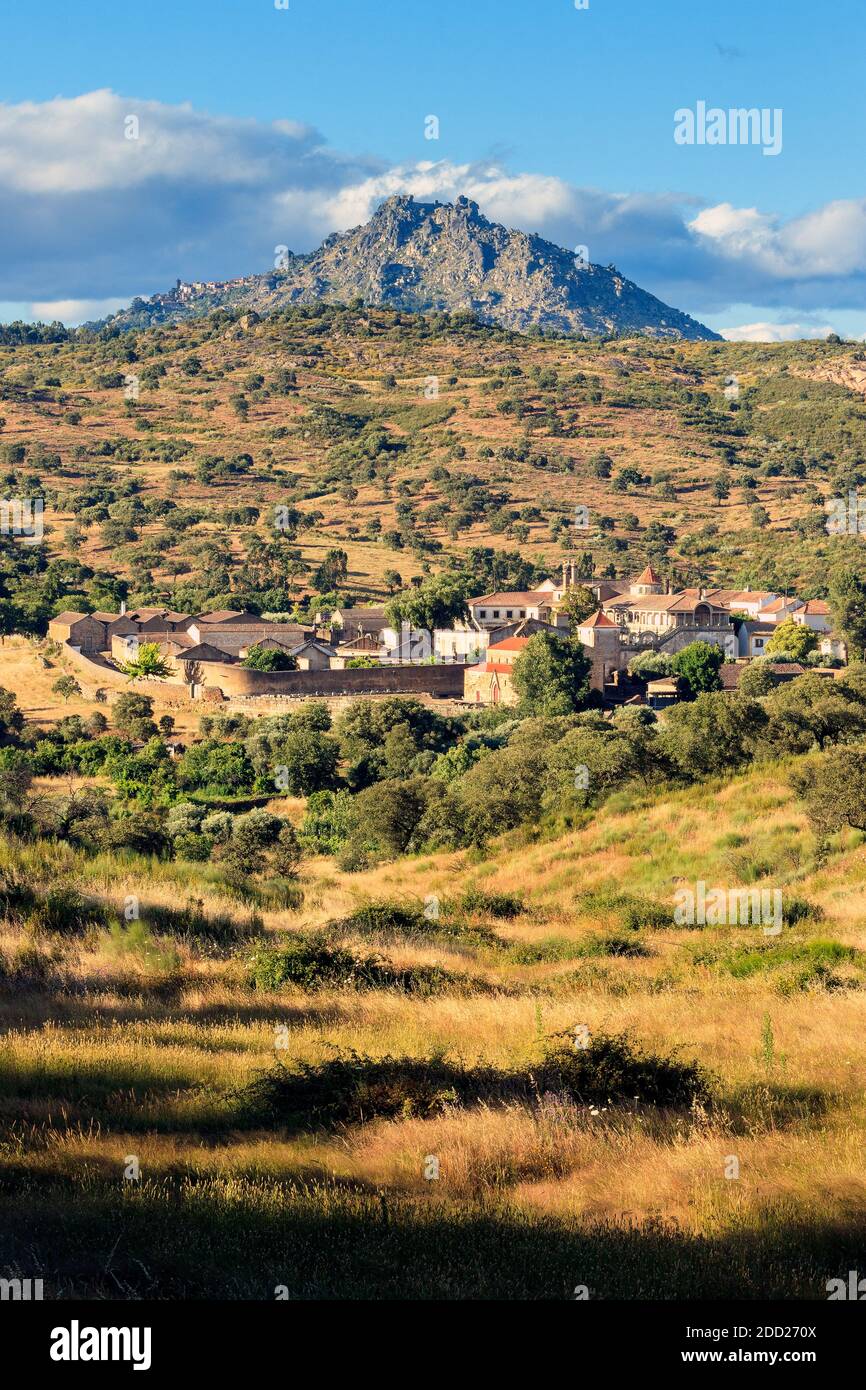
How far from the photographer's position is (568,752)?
35062 millimetres

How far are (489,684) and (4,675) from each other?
23.3m

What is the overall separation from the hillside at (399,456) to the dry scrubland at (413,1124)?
64.4 m

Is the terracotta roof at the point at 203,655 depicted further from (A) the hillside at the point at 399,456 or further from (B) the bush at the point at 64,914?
(B) the bush at the point at 64,914

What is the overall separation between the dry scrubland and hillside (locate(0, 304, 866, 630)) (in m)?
64.4

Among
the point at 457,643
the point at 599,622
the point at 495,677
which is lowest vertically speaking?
the point at 495,677

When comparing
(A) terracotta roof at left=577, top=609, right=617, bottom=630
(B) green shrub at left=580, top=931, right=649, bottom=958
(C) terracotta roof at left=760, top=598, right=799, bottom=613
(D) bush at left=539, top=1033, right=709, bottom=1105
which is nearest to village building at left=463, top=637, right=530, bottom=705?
(A) terracotta roof at left=577, top=609, right=617, bottom=630

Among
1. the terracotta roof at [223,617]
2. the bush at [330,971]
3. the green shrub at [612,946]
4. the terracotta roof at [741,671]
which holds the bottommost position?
the green shrub at [612,946]

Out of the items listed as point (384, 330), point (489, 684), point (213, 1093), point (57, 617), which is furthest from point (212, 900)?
point (384, 330)

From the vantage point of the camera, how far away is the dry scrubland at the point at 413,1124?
6508 mm

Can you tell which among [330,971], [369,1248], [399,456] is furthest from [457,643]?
[369,1248]

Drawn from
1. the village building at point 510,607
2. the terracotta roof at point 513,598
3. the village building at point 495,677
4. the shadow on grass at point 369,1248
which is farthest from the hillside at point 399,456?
the shadow on grass at point 369,1248

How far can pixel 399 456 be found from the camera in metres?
131

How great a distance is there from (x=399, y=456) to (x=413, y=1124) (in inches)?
4942

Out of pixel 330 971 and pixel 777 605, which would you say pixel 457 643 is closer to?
pixel 777 605
